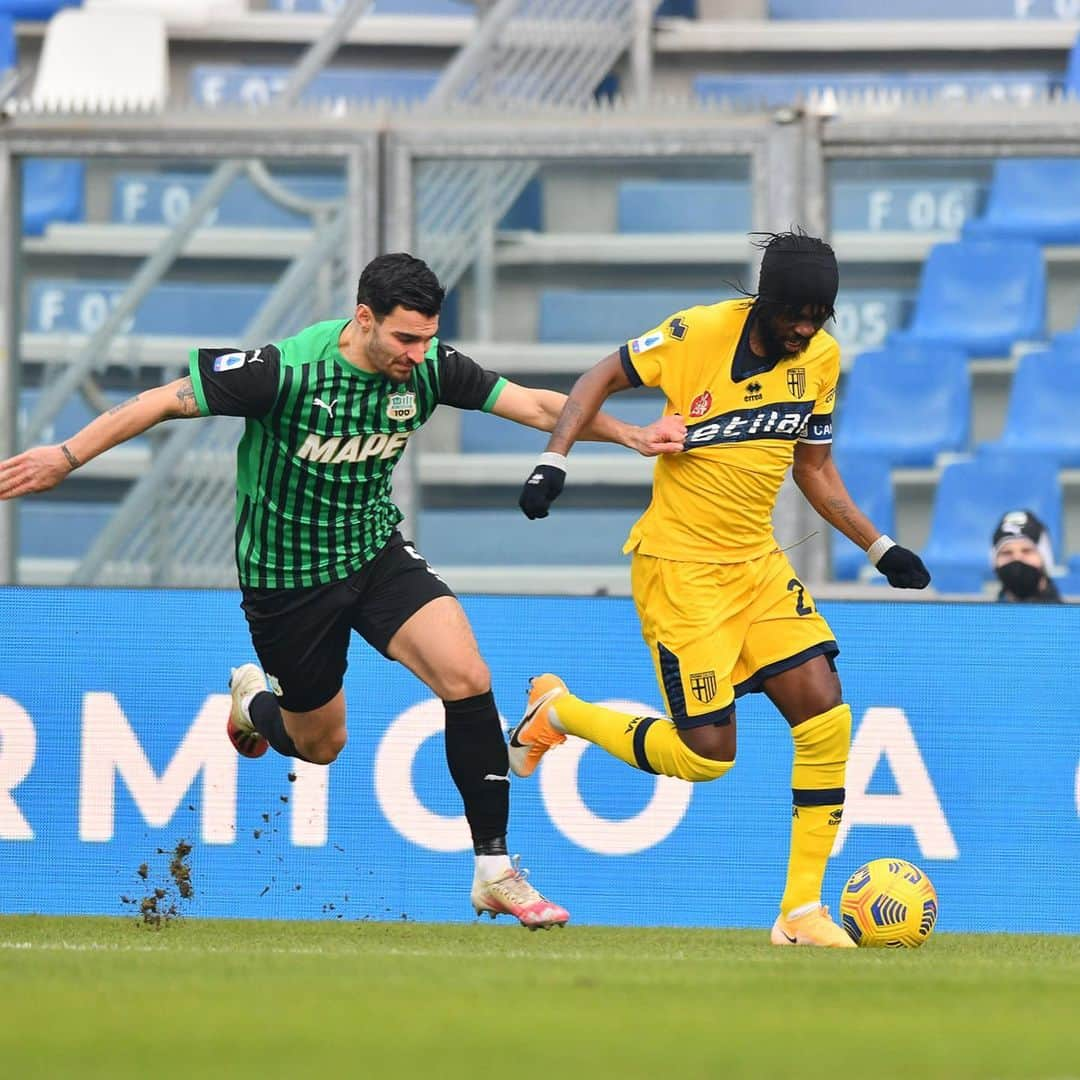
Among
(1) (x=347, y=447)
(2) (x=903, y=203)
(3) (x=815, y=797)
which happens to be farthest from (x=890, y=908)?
(2) (x=903, y=203)

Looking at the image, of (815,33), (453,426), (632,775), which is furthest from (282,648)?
(815,33)

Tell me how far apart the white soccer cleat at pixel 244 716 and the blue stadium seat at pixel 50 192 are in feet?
13.3

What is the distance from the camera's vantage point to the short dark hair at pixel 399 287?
646 centimetres

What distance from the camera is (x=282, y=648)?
23.2 ft

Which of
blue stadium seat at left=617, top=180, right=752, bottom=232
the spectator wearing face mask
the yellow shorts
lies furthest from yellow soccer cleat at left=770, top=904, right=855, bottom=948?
blue stadium seat at left=617, top=180, right=752, bottom=232

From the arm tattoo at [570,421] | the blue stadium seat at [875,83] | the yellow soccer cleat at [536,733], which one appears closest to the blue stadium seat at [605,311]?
the blue stadium seat at [875,83]

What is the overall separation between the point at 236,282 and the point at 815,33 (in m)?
5.60

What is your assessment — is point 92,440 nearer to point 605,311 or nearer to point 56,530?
point 56,530

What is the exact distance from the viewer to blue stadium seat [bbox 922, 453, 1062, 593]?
11.6 m

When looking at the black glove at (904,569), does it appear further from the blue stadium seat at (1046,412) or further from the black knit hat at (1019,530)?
the blue stadium seat at (1046,412)

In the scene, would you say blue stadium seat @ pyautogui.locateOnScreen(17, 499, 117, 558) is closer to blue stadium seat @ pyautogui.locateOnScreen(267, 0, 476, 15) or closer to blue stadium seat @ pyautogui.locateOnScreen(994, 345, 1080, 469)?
blue stadium seat @ pyautogui.locateOnScreen(994, 345, 1080, 469)

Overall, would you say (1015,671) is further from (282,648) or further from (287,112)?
(287,112)

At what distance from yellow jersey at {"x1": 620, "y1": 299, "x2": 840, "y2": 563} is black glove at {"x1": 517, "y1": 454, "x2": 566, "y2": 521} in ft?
1.62

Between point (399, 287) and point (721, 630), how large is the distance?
154 cm
